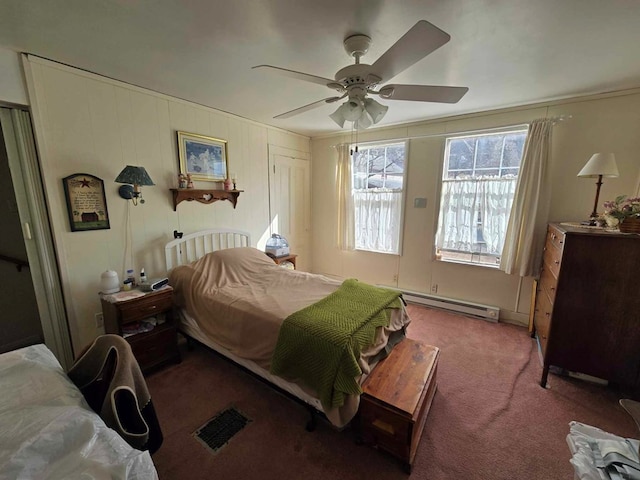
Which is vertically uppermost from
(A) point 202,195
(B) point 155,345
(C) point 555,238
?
(A) point 202,195

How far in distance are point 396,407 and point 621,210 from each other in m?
2.12

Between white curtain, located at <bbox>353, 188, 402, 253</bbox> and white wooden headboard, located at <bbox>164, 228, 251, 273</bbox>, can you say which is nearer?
white wooden headboard, located at <bbox>164, 228, 251, 273</bbox>

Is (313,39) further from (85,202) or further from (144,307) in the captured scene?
(144,307)

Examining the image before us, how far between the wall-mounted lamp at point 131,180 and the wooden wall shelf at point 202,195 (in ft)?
1.19

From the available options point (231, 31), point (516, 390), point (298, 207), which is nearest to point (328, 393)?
point (516, 390)

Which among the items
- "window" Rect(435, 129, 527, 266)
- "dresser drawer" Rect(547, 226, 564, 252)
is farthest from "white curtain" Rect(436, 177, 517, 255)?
"dresser drawer" Rect(547, 226, 564, 252)

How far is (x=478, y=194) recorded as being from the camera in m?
3.17

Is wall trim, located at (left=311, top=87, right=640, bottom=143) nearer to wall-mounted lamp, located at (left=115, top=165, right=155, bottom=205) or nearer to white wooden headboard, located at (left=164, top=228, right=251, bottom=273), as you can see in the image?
white wooden headboard, located at (left=164, top=228, right=251, bottom=273)

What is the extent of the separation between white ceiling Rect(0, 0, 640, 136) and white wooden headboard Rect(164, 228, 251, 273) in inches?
57.2

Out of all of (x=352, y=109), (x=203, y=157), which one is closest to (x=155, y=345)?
(x=203, y=157)

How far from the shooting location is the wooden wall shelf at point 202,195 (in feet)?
8.82

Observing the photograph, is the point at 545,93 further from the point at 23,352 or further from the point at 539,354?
the point at 23,352

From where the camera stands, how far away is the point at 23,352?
1.16 metres

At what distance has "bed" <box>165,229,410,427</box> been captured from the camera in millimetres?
1767
